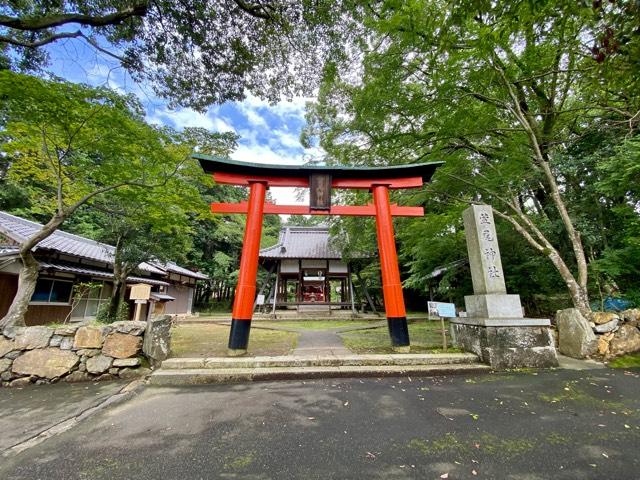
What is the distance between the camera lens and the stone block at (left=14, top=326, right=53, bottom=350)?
3662mm

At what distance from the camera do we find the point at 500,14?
209 cm

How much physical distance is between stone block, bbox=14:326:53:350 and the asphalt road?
1828 mm

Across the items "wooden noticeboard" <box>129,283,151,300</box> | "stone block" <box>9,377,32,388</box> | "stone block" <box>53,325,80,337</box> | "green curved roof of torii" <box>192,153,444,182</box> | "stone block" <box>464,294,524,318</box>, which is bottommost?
"stone block" <box>9,377,32,388</box>

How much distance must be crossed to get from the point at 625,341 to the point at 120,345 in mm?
8336

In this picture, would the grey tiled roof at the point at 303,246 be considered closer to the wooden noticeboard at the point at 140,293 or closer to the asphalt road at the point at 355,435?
the wooden noticeboard at the point at 140,293

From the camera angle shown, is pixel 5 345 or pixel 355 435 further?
pixel 5 345

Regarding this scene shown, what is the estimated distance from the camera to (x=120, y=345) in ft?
12.7

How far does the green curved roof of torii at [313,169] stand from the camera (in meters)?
5.23

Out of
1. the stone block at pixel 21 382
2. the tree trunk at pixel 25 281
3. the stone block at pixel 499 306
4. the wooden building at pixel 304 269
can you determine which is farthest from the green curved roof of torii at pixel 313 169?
the wooden building at pixel 304 269

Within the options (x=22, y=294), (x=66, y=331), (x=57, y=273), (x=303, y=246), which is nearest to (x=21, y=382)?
(x=66, y=331)

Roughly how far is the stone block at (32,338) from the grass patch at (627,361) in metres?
A: 8.61

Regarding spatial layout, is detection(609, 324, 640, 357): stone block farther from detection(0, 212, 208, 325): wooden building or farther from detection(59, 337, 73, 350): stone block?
detection(0, 212, 208, 325): wooden building

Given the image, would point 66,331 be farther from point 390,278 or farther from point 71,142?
point 390,278

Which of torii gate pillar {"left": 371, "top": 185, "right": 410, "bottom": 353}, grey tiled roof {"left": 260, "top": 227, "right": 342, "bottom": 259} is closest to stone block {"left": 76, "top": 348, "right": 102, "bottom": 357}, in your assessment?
torii gate pillar {"left": 371, "top": 185, "right": 410, "bottom": 353}
